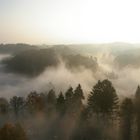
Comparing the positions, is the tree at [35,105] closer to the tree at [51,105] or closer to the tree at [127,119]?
the tree at [51,105]

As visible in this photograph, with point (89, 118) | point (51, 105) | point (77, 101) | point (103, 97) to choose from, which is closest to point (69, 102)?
point (77, 101)

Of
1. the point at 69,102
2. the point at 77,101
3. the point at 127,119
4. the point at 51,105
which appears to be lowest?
the point at 51,105

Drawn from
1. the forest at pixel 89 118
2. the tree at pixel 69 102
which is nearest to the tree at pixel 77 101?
the forest at pixel 89 118

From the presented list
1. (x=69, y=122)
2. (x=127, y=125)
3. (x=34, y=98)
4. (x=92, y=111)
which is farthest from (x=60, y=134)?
(x=34, y=98)

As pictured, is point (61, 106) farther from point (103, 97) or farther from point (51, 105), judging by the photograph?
point (103, 97)

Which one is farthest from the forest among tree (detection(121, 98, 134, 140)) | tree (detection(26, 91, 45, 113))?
tree (detection(26, 91, 45, 113))

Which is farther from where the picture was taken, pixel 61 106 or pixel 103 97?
pixel 61 106

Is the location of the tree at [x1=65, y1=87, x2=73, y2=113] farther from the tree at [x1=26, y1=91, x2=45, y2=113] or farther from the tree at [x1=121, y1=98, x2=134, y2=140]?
the tree at [x1=121, y1=98, x2=134, y2=140]
